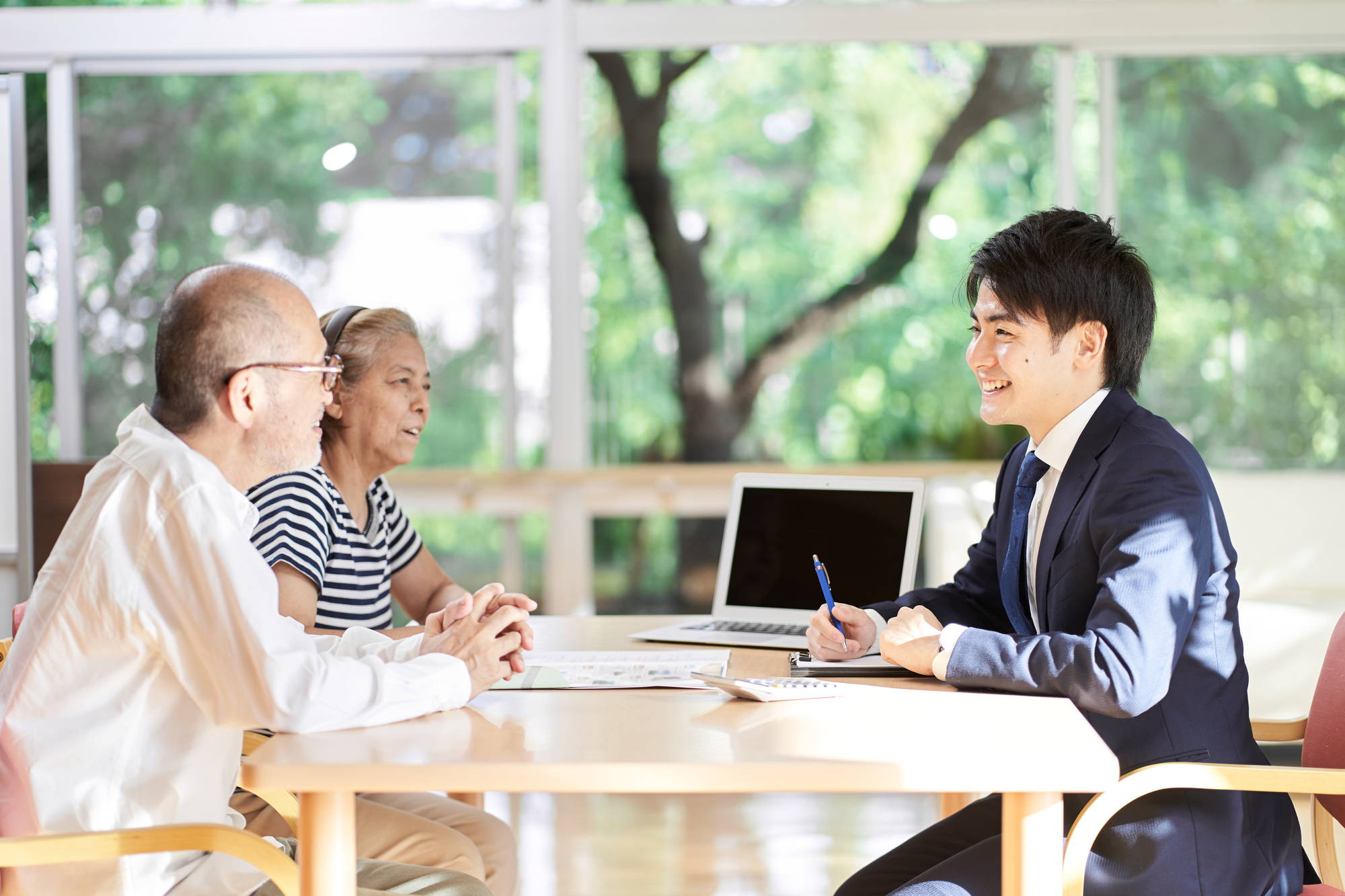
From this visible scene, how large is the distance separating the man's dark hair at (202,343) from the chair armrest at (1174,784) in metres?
1.14

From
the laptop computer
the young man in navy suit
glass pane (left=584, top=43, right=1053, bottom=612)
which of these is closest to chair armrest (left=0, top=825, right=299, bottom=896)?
the young man in navy suit

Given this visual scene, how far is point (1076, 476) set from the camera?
5.39 feet

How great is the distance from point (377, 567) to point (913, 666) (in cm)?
108

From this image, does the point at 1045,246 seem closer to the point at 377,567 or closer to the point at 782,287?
the point at 377,567

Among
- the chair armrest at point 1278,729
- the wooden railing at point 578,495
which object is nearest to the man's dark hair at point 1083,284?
the chair armrest at point 1278,729

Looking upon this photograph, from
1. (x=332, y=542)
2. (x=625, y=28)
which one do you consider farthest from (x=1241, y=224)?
(x=332, y=542)

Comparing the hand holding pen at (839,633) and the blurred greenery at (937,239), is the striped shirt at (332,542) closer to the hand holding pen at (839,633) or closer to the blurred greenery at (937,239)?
the hand holding pen at (839,633)

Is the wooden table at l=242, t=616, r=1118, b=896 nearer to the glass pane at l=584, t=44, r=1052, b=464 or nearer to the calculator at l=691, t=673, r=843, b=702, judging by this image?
the calculator at l=691, t=673, r=843, b=702

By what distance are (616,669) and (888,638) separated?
410mm

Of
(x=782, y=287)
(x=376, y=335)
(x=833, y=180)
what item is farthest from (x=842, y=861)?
(x=833, y=180)

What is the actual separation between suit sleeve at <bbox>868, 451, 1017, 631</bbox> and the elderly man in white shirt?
2.78 ft

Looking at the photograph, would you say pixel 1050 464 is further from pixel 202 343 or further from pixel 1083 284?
pixel 202 343

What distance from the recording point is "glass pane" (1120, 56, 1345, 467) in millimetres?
4531

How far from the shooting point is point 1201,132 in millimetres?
4547
